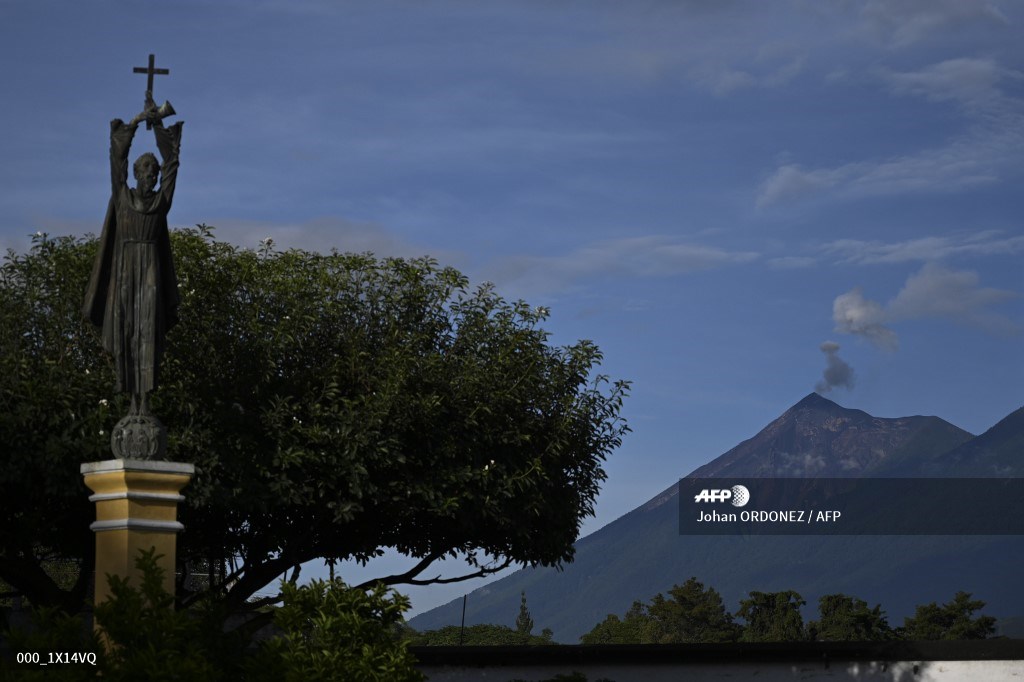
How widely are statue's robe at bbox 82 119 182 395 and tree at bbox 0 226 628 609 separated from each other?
940 centimetres

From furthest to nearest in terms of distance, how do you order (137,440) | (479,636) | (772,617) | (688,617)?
(688,617)
(772,617)
(479,636)
(137,440)

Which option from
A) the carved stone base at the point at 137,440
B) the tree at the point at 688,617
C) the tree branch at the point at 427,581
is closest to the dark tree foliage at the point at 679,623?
the tree at the point at 688,617

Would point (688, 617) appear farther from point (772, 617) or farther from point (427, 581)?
point (427, 581)

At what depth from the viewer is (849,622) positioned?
95.9 meters

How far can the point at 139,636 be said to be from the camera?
41.7 ft

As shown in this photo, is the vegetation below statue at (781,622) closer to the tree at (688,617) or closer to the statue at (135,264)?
the tree at (688,617)

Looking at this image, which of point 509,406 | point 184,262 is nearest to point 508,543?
point 509,406

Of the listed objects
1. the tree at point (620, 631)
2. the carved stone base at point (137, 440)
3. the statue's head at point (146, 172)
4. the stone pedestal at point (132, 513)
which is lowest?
the stone pedestal at point (132, 513)

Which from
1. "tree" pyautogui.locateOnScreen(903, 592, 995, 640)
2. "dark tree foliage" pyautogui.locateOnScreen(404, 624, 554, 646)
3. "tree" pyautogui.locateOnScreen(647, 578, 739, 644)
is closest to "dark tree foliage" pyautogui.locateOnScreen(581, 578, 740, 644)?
Result: "tree" pyautogui.locateOnScreen(647, 578, 739, 644)

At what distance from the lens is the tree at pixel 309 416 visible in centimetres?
2498

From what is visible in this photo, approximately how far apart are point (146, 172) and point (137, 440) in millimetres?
2714

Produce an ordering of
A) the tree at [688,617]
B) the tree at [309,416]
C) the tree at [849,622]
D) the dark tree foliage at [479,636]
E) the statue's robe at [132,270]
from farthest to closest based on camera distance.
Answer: the tree at [688,617]
the dark tree foliage at [479,636]
the tree at [849,622]
the tree at [309,416]
the statue's robe at [132,270]

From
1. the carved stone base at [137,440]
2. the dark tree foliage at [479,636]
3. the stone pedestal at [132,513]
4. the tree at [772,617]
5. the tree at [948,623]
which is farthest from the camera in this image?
the tree at [772,617]

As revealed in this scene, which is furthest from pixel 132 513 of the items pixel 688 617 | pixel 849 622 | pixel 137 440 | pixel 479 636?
pixel 688 617
